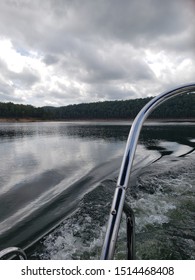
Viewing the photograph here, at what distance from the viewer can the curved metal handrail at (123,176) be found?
1.16m

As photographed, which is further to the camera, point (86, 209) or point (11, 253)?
point (86, 209)

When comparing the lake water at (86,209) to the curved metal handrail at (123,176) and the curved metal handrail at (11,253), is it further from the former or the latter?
the curved metal handrail at (123,176)

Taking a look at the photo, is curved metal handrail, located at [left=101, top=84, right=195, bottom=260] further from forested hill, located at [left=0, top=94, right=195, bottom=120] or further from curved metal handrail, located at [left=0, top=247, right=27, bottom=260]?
forested hill, located at [left=0, top=94, right=195, bottom=120]

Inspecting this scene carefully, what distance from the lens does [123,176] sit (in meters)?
1.29

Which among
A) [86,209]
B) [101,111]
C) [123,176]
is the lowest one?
[86,209]

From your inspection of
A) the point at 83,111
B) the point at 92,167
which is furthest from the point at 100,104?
the point at 92,167

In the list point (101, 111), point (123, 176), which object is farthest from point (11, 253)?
point (101, 111)

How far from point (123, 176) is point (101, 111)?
12058 centimetres

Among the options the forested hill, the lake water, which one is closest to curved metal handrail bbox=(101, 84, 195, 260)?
the lake water

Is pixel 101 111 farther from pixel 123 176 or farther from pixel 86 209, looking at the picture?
pixel 123 176

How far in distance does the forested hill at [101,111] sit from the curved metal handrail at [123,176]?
94.1 metres

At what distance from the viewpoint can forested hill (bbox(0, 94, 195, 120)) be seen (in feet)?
316

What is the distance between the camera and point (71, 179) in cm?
698
